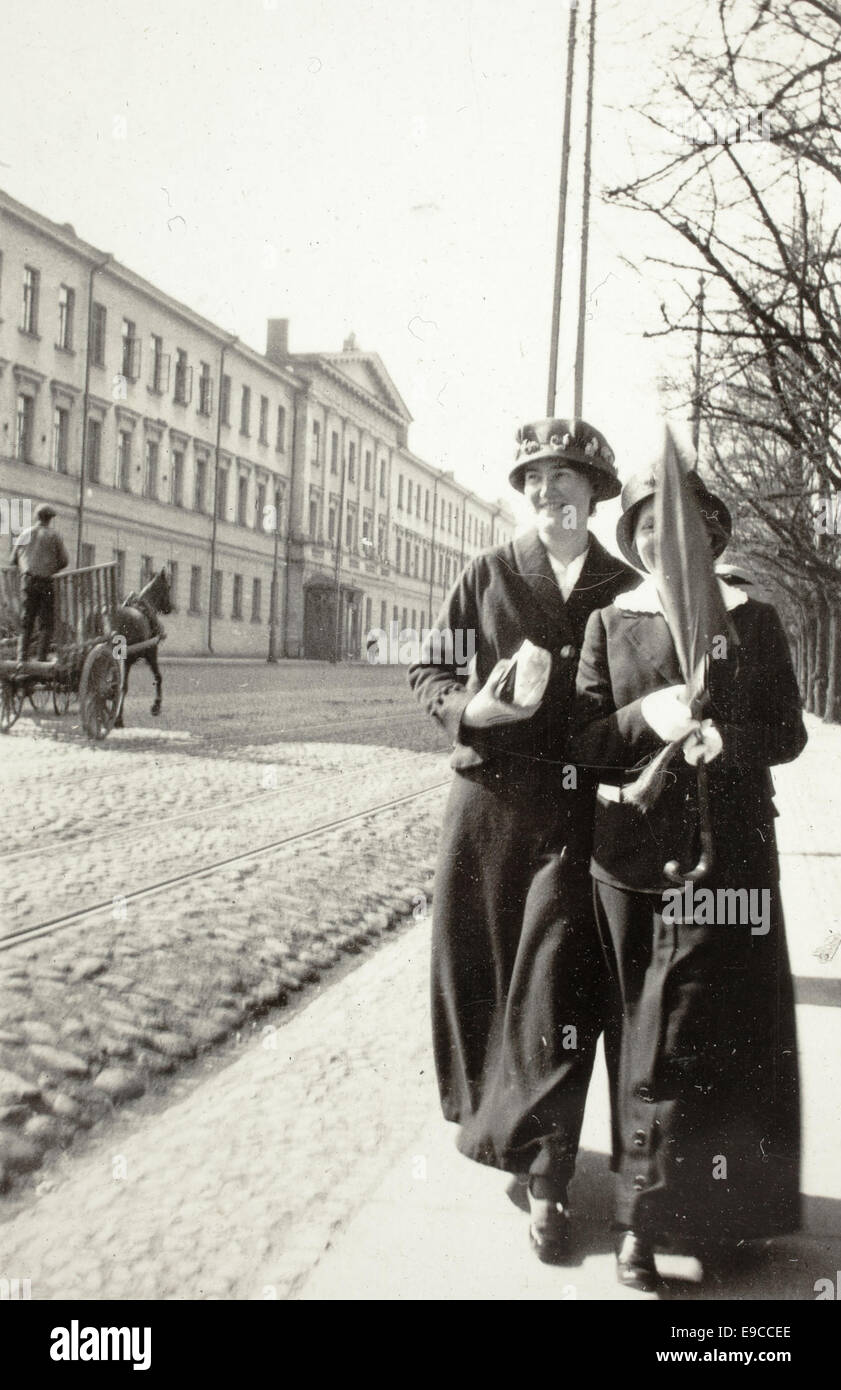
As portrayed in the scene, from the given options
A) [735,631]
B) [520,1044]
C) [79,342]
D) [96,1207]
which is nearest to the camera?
[735,631]

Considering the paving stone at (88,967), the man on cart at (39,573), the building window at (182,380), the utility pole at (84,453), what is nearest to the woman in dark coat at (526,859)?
the paving stone at (88,967)

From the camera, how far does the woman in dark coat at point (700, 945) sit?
2.73 metres

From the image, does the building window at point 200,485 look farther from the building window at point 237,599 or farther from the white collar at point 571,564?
the white collar at point 571,564

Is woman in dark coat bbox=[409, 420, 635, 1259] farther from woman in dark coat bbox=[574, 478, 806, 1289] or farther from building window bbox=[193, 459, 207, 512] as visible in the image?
building window bbox=[193, 459, 207, 512]

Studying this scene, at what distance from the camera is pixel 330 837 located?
28.1 ft

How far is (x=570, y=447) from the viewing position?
3.12 metres

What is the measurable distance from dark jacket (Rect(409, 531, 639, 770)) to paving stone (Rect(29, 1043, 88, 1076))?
70.7 inches

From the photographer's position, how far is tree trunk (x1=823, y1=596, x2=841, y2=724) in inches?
548

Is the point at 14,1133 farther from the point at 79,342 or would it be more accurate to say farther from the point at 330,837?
the point at 79,342

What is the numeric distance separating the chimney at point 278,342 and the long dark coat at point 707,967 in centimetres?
3809

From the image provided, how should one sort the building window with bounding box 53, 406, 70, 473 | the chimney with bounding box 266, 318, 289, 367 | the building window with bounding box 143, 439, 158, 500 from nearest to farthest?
the building window with bounding box 53, 406, 70, 473 < the building window with bounding box 143, 439, 158, 500 < the chimney with bounding box 266, 318, 289, 367

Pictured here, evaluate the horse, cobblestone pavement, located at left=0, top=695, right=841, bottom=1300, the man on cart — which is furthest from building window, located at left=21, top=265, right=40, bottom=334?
cobblestone pavement, located at left=0, top=695, right=841, bottom=1300
